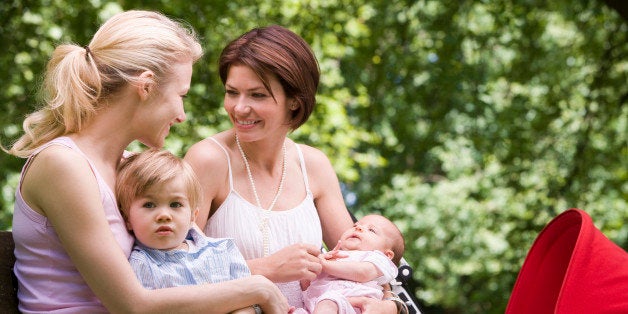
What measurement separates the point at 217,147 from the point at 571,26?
22.3 ft

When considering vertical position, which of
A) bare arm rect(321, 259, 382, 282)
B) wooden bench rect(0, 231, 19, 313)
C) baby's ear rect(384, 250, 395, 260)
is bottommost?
baby's ear rect(384, 250, 395, 260)

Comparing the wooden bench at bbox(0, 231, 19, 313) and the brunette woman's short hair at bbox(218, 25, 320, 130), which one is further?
the brunette woman's short hair at bbox(218, 25, 320, 130)

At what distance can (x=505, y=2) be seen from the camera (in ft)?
24.5

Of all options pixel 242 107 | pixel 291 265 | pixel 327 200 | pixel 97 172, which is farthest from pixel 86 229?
pixel 327 200

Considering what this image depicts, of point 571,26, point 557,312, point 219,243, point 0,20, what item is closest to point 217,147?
point 219,243

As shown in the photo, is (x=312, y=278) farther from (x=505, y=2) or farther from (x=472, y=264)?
(x=472, y=264)

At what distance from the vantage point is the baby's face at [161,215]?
221 cm

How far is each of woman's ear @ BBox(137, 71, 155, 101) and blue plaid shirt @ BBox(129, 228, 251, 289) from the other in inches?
14.8

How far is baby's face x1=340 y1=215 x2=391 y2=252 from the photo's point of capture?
9.11ft

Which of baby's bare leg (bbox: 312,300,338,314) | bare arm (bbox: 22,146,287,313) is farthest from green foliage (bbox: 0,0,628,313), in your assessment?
bare arm (bbox: 22,146,287,313)

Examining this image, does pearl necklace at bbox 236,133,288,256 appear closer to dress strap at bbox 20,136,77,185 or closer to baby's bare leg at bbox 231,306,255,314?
baby's bare leg at bbox 231,306,255,314

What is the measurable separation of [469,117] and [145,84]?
20.3ft

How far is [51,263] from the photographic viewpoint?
2172 mm

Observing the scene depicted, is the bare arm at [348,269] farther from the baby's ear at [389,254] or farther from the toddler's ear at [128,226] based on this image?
the toddler's ear at [128,226]
